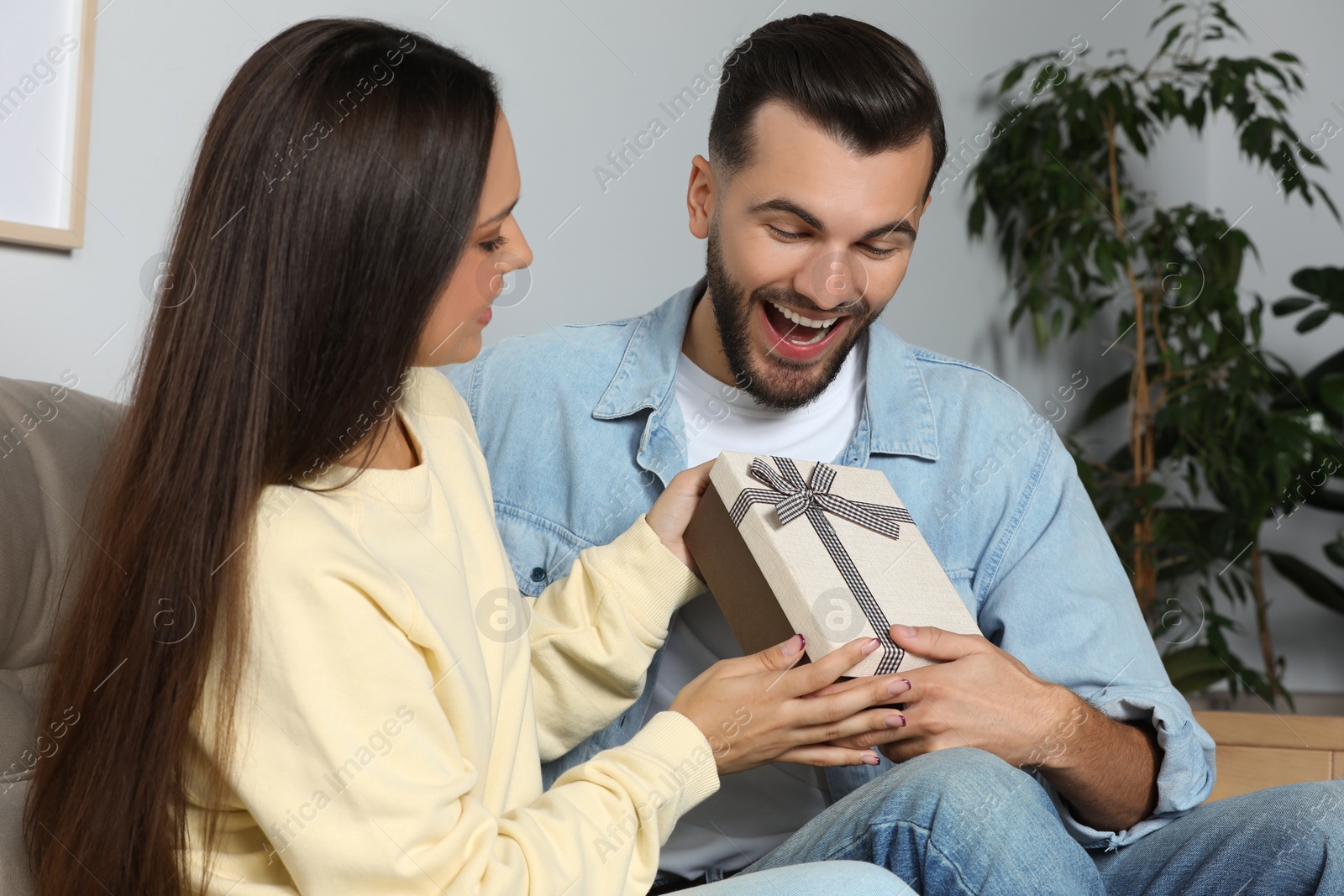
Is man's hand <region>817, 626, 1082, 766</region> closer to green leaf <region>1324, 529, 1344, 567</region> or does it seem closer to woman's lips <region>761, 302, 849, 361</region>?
woman's lips <region>761, 302, 849, 361</region>

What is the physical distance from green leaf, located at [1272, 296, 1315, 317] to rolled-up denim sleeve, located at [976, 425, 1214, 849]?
4.67ft

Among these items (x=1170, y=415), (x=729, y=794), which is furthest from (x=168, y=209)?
(x=1170, y=415)

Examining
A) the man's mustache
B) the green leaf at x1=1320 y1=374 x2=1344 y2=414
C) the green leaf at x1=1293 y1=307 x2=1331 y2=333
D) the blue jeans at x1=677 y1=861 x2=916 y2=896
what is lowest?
the blue jeans at x1=677 y1=861 x2=916 y2=896

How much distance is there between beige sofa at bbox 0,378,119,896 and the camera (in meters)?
0.79

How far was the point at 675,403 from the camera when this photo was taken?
120 centimetres

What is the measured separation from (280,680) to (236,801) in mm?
96

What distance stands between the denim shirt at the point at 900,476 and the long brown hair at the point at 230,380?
16.7 inches

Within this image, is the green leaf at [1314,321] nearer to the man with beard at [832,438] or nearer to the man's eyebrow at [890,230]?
the man with beard at [832,438]

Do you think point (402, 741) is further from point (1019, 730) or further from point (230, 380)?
point (1019, 730)

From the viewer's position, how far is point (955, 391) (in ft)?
4.00

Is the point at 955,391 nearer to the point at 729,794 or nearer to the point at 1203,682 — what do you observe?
the point at 729,794

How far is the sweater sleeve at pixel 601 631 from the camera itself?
0.97 m

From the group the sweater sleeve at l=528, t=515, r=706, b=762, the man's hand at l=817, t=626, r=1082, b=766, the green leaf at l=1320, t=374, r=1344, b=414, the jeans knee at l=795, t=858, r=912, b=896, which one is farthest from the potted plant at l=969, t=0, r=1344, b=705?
the jeans knee at l=795, t=858, r=912, b=896

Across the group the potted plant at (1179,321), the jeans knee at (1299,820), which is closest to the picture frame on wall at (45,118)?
the jeans knee at (1299,820)
